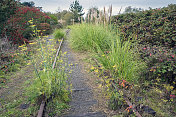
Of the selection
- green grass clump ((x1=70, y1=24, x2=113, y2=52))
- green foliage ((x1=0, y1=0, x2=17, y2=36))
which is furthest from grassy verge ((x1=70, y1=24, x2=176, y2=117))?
green foliage ((x1=0, y1=0, x2=17, y2=36))

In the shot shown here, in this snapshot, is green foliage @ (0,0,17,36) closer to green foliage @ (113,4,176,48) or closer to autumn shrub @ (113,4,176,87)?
autumn shrub @ (113,4,176,87)

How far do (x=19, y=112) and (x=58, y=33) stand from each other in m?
10.00

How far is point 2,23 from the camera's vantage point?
350 inches

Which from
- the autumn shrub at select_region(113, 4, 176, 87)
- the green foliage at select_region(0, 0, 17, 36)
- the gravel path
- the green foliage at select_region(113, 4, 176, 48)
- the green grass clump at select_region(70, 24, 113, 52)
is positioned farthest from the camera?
the green foliage at select_region(0, 0, 17, 36)

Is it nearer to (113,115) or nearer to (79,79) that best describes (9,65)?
(79,79)

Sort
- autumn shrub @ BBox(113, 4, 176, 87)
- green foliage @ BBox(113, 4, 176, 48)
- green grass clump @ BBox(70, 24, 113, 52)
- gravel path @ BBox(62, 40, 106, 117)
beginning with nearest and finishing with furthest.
Result: 1. gravel path @ BBox(62, 40, 106, 117)
2. autumn shrub @ BBox(113, 4, 176, 87)
3. green foliage @ BBox(113, 4, 176, 48)
4. green grass clump @ BBox(70, 24, 113, 52)

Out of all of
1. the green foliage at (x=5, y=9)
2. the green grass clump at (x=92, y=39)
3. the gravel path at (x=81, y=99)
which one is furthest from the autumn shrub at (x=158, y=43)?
the green foliage at (x=5, y=9)

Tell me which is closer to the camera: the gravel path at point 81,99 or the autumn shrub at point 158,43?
the gravel path at point 81,99

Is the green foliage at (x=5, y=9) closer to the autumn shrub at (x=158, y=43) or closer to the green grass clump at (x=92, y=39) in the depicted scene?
the green grass clump at (x=92, y=39)

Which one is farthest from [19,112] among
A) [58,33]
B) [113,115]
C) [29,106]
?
[58,33]

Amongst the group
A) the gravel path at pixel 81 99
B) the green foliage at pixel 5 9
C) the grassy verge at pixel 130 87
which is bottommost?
the gravel path at pixel 81 99

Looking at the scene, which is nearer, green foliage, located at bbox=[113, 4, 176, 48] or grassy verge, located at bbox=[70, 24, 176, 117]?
grassy verge, located at bbox=[70, 24, 176, 117]

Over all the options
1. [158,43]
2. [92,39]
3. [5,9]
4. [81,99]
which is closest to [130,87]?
[81,99]

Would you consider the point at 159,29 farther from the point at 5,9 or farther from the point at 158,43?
the point at 5,9
